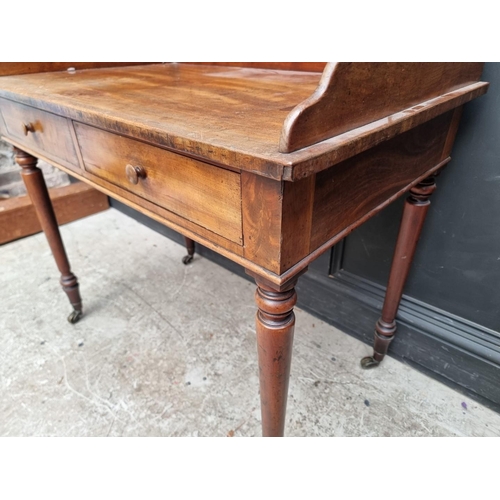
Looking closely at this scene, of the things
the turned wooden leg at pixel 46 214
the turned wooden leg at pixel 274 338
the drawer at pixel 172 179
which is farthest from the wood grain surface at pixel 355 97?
the turned wooden leg at pixel 46 214

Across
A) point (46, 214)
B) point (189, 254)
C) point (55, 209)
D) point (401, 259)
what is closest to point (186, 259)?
point (189, 254)

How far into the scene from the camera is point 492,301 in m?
0.99

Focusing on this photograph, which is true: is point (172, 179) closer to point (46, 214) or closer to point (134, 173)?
point (134, 173)

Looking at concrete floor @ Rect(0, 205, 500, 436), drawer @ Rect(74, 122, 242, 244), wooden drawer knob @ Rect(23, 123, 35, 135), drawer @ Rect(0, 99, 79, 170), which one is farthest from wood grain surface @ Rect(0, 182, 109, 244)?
drawer @ Rect(74, 122, 242, 244)

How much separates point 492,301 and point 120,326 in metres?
1.19

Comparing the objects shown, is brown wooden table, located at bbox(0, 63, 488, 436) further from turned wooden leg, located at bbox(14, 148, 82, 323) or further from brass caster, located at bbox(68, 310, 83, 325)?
brass caster, located at bbox(68, 310, 83, 325)

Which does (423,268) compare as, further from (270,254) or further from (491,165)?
(270,254)

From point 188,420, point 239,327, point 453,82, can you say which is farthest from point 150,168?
point 239,327

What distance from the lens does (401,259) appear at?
99 cm

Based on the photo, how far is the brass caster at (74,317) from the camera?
1.42 m

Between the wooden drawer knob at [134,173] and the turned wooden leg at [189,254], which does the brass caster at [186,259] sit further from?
the wooden drawer knob at [134,173]

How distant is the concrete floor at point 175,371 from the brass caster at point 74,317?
0.08ft

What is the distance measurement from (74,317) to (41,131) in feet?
2.46

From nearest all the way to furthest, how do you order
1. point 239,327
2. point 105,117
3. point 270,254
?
point 270,254, point 105,117, point 239,327
